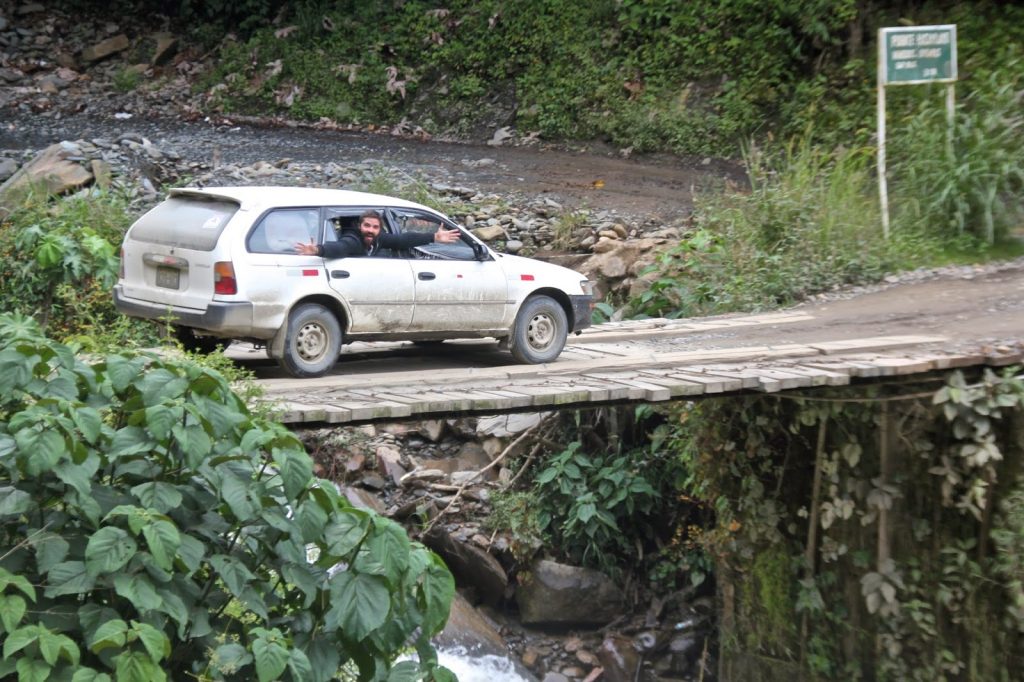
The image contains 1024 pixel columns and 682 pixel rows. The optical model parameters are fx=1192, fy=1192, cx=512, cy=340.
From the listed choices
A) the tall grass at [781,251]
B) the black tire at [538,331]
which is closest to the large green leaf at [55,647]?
the black tire at [538,331]

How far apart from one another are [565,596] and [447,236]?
15.4ft

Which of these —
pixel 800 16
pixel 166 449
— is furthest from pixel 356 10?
pixel 166 449

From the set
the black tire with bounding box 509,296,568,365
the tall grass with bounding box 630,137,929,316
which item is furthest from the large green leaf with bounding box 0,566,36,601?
the tall grass with bounding box 630,137,929,316

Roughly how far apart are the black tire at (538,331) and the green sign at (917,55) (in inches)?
253

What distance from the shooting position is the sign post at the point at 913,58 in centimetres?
1379

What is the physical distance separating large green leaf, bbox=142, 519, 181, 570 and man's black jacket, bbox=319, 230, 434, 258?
162 inches

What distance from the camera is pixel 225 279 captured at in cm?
773

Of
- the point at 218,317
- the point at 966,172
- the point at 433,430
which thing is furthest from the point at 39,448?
the point at 966,172

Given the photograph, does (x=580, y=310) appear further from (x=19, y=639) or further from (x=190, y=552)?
(x=19, y=639)

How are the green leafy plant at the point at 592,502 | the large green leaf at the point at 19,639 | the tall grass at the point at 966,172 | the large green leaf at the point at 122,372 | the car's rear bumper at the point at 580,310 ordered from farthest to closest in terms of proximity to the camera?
the tall grass at the point at 966,172, the green leafy plant at the point at 592,502, the car's rear bumper at the point at 580,310, the large green leaf at the point at 122,372, the large green leaf at the point at 19,639

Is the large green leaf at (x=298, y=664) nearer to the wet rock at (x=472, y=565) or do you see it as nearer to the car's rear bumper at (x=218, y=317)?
the car's rear bumper at (x=218, y=317)

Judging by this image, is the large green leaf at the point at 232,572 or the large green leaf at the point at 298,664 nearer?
the large green leaf at the point at 298,664

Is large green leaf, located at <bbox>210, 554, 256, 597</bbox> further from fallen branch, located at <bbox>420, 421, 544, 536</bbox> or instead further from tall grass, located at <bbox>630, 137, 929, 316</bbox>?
tall grass, located at <bbox>630, 137, 929, 316</bbox>

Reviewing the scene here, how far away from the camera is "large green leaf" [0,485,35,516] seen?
170 inches
